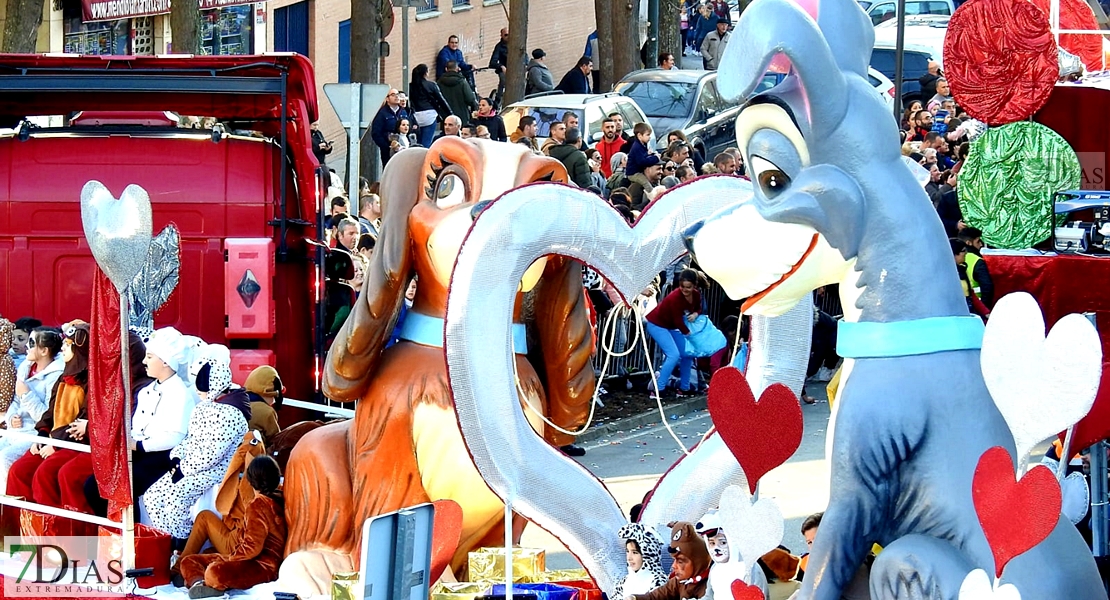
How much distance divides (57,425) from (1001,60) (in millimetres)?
4541

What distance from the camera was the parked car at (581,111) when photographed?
67.1 feet

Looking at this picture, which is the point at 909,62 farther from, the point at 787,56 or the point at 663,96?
the point at 787,56

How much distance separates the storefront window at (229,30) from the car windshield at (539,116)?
5.93 meters

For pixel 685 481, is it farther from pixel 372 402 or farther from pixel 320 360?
pixel 320 360

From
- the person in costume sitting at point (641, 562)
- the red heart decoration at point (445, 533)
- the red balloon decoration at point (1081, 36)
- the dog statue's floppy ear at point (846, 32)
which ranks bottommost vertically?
the person in costume sitting at point (641, 562)

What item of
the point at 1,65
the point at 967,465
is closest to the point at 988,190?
the point at 967,465

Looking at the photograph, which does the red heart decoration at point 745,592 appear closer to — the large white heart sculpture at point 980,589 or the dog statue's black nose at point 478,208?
the large white heart sculpture at point 980,589

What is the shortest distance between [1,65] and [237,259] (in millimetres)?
1795

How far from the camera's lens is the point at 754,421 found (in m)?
4.45

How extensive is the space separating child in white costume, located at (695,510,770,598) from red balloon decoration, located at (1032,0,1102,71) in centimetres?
511

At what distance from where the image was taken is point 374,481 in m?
6.36

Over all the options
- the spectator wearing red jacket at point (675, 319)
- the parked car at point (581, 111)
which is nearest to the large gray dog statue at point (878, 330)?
the spectator wearing red jacket at point (675, 319)

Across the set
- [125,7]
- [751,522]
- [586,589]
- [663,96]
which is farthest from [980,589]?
[125,7]

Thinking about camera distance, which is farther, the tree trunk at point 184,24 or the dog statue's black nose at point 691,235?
the tree trunk at point 184,24
